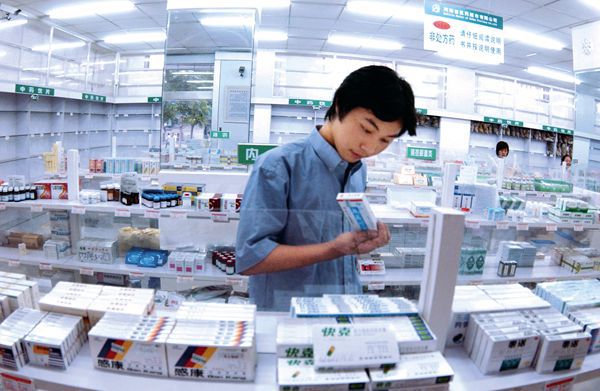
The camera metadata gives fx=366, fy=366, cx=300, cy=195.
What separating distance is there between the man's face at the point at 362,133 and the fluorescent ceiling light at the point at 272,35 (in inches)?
358

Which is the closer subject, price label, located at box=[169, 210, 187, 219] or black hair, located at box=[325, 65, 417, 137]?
black hair, located at box=[325, 65, 417, 137]

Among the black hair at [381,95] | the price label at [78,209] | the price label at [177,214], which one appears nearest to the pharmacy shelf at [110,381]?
the black hair at [381,95]

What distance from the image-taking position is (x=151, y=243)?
3541 mm

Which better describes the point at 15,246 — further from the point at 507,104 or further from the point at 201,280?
the point at 507,104

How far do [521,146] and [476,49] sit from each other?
32.2 feet

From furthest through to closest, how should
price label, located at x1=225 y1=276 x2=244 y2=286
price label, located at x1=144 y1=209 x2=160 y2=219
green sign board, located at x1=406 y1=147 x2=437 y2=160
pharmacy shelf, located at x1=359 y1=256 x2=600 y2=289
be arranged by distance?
green sign board, located at x1=406 y1=147 x2=437 y2=160
price label, located at x1=144 y1=209 x2=160 y2=219
price label, located at x1=225 y1=276 x2=244 y2=286
pharmacy shelf, located at x1=359 y1=256 x2=600 y2=289

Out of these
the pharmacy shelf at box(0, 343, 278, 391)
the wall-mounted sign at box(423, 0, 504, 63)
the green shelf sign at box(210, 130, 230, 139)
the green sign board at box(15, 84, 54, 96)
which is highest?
the wall-mounted sign at box(423, 0, 504, 63)

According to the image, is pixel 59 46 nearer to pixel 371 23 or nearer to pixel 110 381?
pixel 371 23

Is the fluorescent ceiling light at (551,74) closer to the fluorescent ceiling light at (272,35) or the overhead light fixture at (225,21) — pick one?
the fluorescent ceiling light at (272,35)

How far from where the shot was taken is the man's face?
4.04 feet

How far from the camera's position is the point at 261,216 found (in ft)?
4.31

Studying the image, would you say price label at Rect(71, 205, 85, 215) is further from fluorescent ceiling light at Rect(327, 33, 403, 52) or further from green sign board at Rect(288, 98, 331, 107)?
green sign board at Rect(288, 98, 331, 107)

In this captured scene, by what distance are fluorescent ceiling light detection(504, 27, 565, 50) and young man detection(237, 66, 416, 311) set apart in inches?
339

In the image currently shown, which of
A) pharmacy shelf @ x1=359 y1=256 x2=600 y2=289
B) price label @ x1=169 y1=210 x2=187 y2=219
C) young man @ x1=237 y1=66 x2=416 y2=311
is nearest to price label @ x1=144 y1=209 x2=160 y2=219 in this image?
price label @ x1=169 y1=210 x2=187 y2=219
